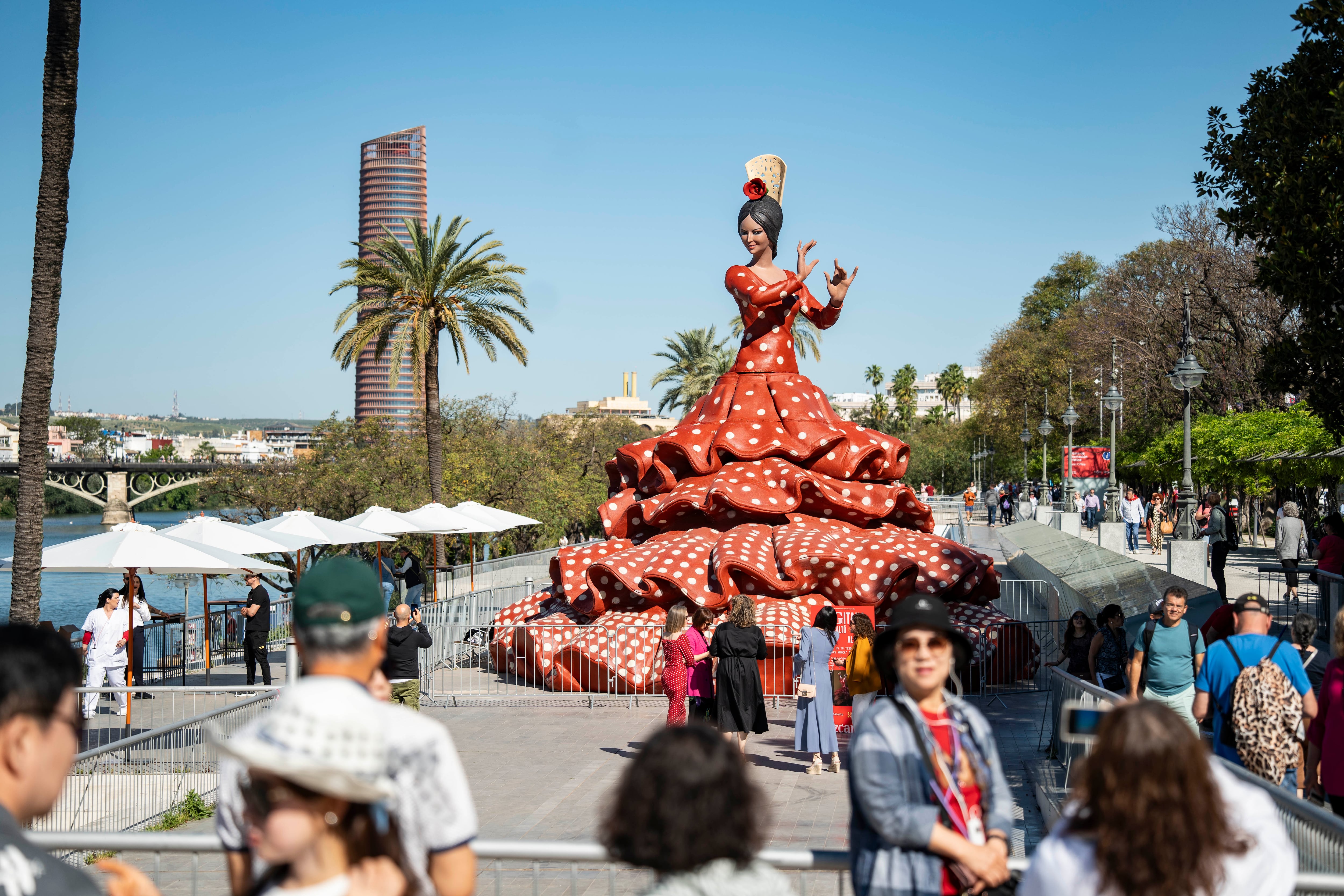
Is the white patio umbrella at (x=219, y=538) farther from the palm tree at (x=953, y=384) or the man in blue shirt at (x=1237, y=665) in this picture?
the palm tree at (x=953, y=384)

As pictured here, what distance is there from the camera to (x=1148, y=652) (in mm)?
7895

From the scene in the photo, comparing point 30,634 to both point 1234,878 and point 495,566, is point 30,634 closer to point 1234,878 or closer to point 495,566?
point 1234,878

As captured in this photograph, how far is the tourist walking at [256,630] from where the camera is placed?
15.0m

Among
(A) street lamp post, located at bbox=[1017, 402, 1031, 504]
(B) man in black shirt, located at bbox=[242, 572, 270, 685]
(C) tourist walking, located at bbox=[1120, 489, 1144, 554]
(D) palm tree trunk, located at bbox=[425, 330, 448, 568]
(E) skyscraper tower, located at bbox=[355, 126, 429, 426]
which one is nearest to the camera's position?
(B) man in black shirt, located at bbox=[242, 572, 270, 685]

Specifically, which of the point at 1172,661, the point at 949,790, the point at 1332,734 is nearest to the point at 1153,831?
the point at 949,790

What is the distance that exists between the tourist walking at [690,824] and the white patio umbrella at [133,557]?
38.3 feet

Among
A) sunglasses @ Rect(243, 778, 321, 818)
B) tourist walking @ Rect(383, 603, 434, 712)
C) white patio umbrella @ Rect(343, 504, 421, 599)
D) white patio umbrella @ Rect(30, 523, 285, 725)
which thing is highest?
white patio umbrella @ Rect(343, 504, 421, 599)

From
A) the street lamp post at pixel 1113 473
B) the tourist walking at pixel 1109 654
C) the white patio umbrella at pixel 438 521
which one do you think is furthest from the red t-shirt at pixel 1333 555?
the street lamp post at pixel 1113 473

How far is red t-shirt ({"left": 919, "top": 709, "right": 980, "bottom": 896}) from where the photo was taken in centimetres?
336

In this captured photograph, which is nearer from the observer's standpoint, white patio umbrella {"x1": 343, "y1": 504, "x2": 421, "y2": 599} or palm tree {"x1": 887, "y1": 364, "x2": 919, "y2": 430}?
white patio umbrella {"x1": 343, "y1": 504, "x2": 421, "y2": 599}

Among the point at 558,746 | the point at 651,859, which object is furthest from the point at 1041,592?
the point at 651,859

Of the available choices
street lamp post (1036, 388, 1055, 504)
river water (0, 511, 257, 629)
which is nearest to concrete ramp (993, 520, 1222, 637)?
river water (0, 511, 257, 629)

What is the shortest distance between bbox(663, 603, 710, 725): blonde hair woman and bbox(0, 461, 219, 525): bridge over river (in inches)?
2528

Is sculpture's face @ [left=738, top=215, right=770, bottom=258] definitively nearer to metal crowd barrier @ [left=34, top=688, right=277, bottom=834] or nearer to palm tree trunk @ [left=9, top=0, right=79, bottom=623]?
palm tree trunk @ [left=9, top=0, right=79, bottom=623]
